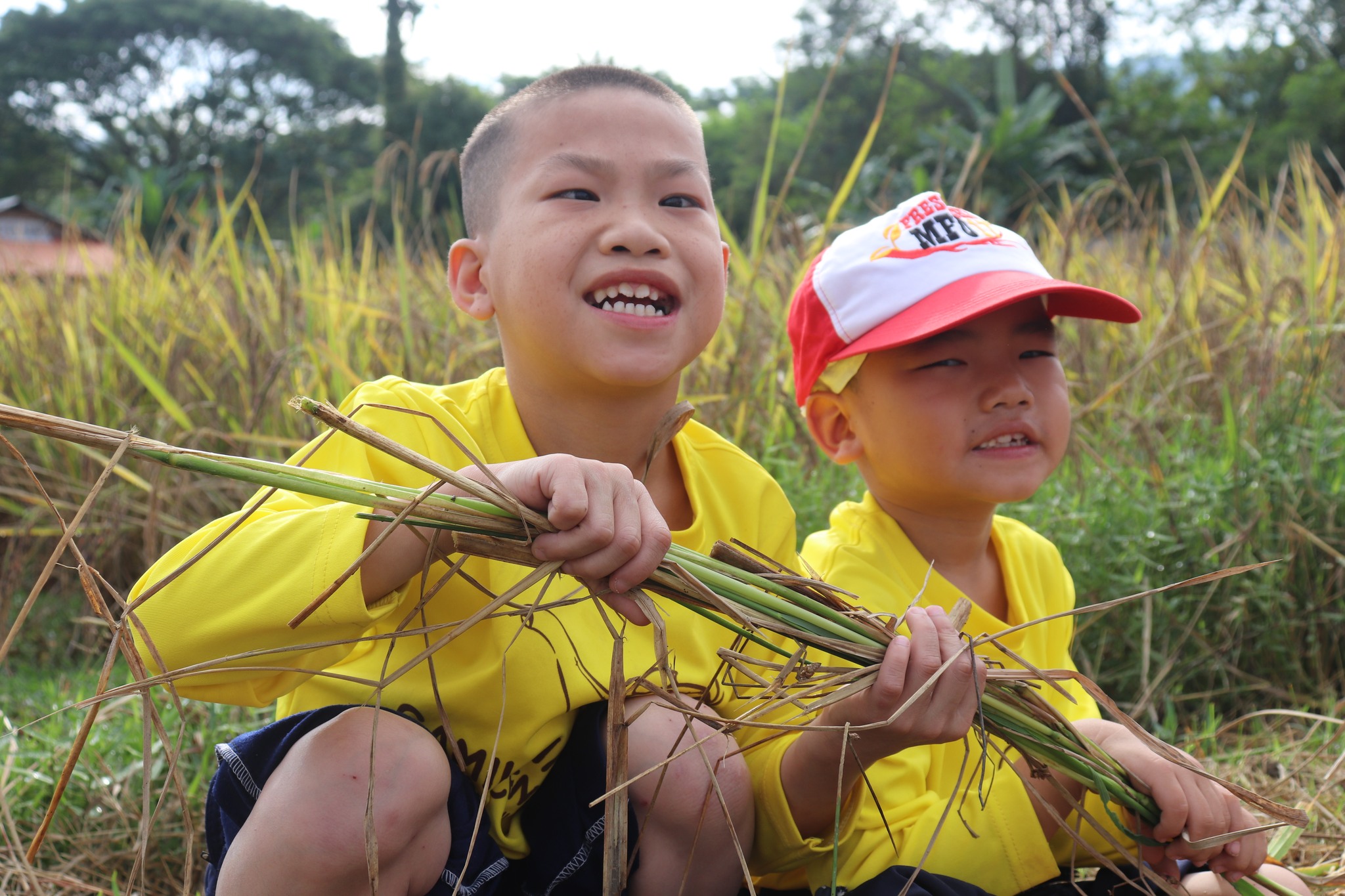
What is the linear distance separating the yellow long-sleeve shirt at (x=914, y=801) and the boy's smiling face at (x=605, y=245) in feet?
1.32

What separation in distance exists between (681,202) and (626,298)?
19 centimetres

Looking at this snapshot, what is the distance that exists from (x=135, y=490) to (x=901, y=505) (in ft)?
7.36

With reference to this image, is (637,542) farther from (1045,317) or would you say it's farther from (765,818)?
(1045,317)

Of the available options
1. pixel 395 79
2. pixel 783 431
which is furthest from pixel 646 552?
pixel 395 79

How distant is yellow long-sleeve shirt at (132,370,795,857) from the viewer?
3.54 ft

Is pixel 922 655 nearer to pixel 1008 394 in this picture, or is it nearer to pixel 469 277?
pixel 1008 394

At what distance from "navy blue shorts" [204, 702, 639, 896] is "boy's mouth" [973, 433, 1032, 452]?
652mm

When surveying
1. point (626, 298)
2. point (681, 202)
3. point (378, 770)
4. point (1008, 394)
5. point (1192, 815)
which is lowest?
point (1192, 815)

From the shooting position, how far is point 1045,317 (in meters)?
1.60

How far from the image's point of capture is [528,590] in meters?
1.38

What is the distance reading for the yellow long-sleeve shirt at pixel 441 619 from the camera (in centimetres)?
108

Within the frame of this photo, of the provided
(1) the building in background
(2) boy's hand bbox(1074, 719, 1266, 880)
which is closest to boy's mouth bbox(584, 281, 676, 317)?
(2) boy's hand bbox(1074, 719, 1266, 880)

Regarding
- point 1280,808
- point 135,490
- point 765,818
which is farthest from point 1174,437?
point 135,490

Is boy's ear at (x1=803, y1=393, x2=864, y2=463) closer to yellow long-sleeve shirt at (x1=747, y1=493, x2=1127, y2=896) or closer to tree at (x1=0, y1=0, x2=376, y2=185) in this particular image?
yellow long-sleeve shirt at (x1=747, y1=493, x2=1127, y2=896)
